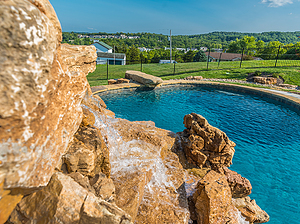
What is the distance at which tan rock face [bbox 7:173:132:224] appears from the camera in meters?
1.78

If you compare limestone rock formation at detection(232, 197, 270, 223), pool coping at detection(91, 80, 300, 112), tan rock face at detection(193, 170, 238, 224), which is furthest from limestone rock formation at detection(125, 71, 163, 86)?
tan rock face at detection(193, 170, 238, 224)

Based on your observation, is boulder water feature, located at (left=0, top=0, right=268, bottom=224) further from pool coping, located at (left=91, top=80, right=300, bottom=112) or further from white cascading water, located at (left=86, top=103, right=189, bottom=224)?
pool coping, located at (left=91, top=80, right=300, bottom=112)

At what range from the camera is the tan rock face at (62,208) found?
70.1 inches

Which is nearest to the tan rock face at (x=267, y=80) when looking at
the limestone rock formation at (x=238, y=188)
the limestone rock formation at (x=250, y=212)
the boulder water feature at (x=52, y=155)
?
the limestone rock formation at (x=238, y=188)

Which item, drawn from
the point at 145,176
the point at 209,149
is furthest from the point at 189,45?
the point at 145,176

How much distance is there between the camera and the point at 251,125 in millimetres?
8438

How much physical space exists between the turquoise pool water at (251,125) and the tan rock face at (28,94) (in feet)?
16.8

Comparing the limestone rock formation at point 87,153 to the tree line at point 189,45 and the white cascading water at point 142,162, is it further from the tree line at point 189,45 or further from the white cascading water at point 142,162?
the tree line at point 189,45

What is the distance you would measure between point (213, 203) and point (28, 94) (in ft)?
10.0

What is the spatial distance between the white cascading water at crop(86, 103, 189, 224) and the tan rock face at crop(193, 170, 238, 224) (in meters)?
0.29

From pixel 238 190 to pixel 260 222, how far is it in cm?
70

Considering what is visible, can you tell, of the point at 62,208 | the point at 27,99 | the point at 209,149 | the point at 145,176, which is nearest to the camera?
the point at 27,99

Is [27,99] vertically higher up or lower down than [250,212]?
higher up

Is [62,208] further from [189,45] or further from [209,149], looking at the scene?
[189,45]
